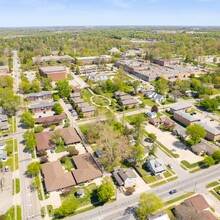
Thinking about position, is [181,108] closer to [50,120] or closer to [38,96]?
[50,120]

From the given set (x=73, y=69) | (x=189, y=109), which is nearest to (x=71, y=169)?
(x=189, y=109)

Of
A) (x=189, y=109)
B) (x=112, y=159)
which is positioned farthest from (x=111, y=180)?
(x=189, y=109)

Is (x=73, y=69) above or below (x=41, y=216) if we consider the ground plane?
above

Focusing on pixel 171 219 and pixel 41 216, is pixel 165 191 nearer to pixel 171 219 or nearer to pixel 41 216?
pixel 171 219

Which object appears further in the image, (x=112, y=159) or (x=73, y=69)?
(x=73, y=69)

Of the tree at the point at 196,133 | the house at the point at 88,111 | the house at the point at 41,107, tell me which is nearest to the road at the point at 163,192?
the tree at the point at 196,133

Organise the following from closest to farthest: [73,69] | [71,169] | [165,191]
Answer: [165,191] < [71,169] < [73,69]

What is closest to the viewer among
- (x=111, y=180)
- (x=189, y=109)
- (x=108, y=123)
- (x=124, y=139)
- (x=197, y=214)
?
(x=197, y=214)
